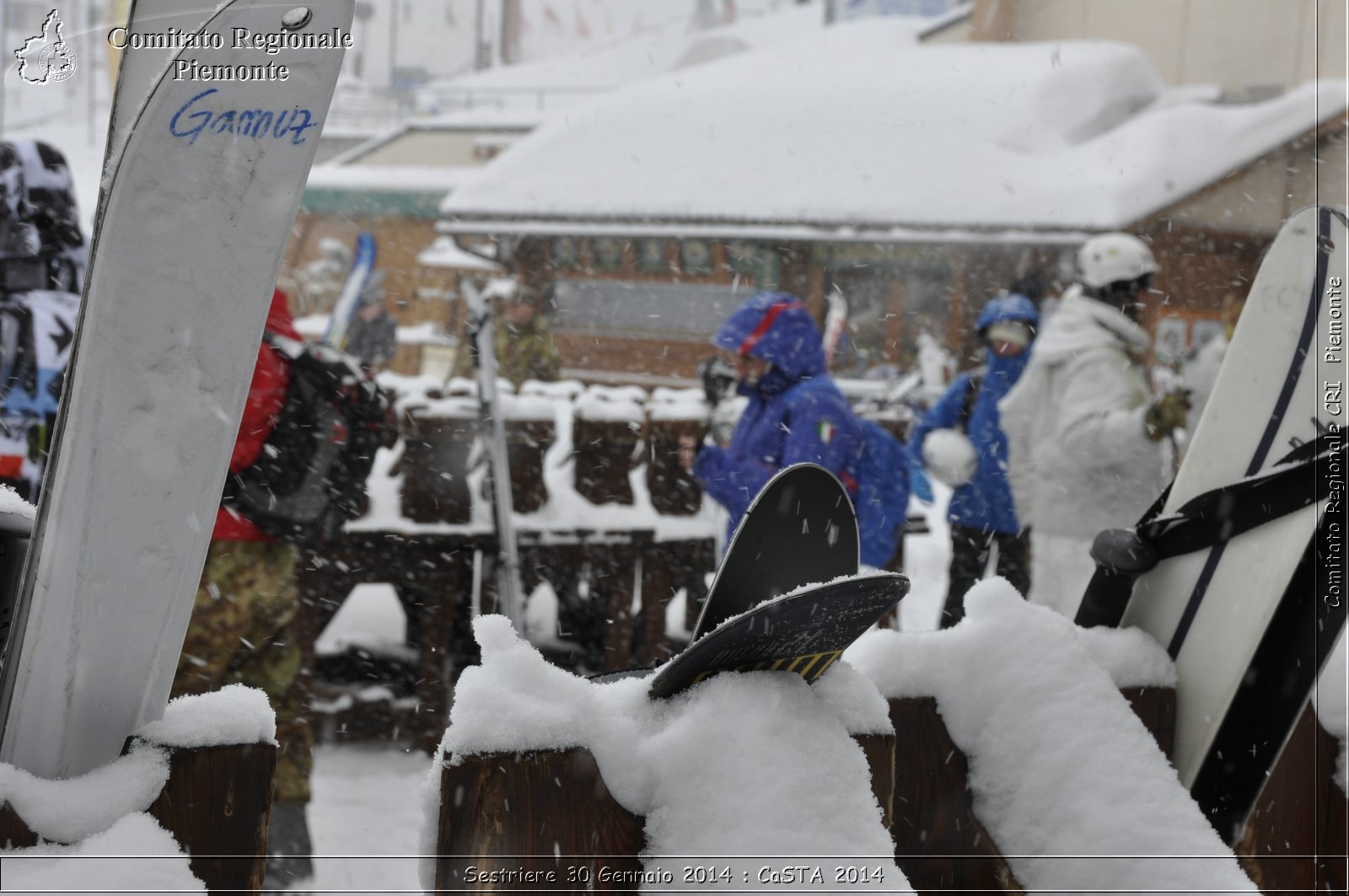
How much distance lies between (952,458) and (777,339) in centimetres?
111

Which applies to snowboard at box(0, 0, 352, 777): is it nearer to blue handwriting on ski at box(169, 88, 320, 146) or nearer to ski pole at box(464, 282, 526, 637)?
blue handwriting on ski at box(169, 88, 320, 146)

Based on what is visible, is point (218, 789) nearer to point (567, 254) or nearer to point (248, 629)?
point (248, 629)

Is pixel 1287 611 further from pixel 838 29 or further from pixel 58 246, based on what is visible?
pixel 838 29

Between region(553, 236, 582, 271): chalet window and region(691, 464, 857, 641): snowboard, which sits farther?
region(553, 236, 582, 271): chalet window

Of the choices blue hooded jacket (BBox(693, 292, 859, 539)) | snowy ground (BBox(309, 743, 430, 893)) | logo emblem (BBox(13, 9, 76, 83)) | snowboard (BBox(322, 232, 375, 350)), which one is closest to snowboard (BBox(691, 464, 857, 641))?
logo emblem (BBox(13, 9, 76, 83))

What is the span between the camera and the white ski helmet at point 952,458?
14.5ft

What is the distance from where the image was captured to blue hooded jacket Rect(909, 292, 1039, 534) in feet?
14.6

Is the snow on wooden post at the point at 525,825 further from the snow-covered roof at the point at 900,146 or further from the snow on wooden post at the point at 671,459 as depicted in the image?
the snow-covered roof at the point at 900,146

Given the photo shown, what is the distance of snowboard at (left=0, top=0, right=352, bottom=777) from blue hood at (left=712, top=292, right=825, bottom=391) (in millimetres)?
2730

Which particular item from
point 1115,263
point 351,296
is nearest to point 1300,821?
point 1115,263

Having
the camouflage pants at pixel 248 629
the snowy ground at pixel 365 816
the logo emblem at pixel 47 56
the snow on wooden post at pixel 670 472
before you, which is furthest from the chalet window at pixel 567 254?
the logo emblem at pixel 47 56

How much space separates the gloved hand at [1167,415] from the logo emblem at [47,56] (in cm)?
317

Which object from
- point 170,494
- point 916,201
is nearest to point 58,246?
point 170,494

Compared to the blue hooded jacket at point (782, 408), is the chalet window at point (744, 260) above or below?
above
